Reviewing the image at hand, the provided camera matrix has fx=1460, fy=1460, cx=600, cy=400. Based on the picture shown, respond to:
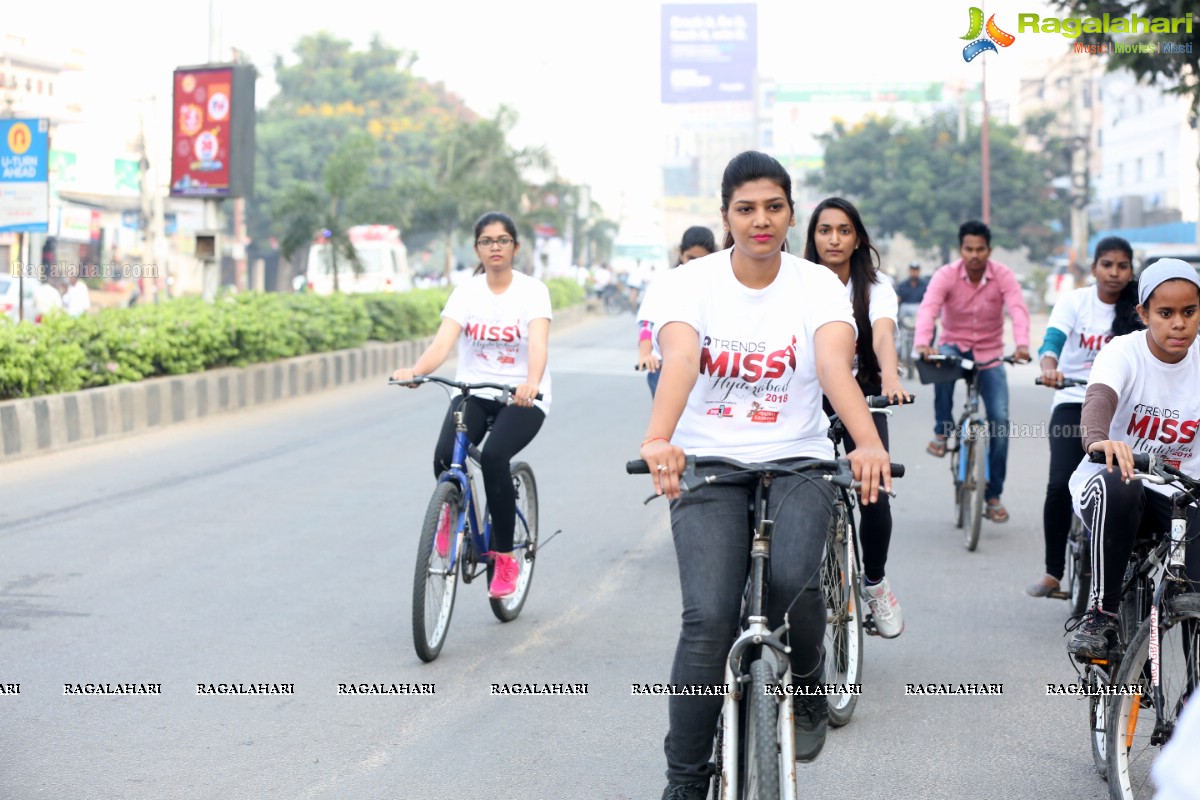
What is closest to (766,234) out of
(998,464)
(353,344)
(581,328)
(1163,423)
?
(1163,423)

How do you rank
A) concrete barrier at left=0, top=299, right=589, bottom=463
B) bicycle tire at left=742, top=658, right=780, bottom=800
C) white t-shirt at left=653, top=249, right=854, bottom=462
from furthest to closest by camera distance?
concrete barrier at left=0, top=299, right=589, bottom=463 < white t-shirt at left=653, top=249, right=854, bottom=462 < bicycle tire at left=742, top=658, right=780, bottom=800

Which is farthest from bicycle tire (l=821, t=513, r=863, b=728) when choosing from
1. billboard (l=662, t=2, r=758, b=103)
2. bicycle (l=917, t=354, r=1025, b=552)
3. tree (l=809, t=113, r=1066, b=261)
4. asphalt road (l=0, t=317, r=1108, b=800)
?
tree (l=809, t=113, r=1066, b=261)

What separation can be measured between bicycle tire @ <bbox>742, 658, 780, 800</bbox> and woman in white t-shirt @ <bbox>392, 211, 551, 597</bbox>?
3.05 meters

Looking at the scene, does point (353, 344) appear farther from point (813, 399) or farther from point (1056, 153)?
point (1056, 153)

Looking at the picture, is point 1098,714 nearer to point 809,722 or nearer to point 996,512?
point 809,722

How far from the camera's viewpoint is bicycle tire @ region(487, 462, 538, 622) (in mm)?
6410

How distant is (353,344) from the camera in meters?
19.7

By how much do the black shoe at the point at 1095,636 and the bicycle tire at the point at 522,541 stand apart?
268 cm

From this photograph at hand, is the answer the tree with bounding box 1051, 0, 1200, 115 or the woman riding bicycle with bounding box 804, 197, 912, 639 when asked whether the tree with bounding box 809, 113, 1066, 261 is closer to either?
the tree with bounding box 1051, 0, 1200, 115

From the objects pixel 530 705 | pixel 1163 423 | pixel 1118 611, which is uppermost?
pixel 1163 423

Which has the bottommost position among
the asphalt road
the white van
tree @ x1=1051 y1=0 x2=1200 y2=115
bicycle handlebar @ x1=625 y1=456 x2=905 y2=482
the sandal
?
the asphalt road

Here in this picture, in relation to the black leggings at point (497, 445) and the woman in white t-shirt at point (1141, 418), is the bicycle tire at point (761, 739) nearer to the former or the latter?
the woman in white t-shirt at point (1141, 418)

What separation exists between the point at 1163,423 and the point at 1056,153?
47.7 metres

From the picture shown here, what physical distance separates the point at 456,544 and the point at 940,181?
149 feet
